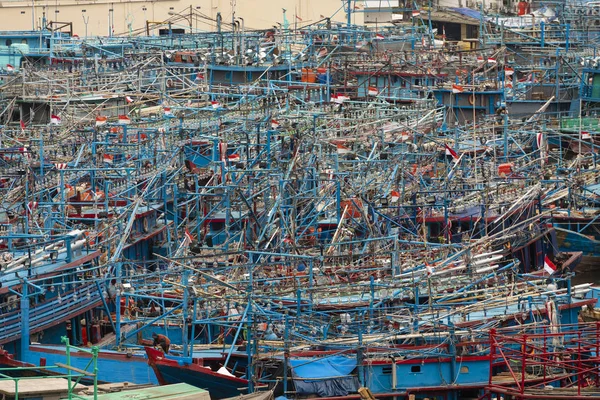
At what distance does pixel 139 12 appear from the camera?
246 ft

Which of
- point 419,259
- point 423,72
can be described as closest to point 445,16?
point 423,72

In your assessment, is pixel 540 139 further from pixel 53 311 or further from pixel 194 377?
pixel 194 377

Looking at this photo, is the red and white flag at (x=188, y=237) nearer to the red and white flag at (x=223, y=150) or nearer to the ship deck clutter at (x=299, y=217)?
the ship deck clutter at (x=299, y=217)

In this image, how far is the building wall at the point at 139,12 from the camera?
2926 inches

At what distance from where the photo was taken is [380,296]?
31.2 meters

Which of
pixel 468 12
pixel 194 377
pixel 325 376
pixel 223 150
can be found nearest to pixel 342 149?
pixel 223 150

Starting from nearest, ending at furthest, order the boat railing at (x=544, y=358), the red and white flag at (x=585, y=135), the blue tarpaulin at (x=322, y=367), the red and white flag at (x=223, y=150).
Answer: the boat railing at (x=544, y=358) → the blue tarpaulin at (x=322, y=367) → the red and white flag at (x=223, y=150) → the red and white flag at (x=585, y=135)

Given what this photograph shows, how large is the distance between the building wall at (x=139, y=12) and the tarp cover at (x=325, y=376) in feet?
154

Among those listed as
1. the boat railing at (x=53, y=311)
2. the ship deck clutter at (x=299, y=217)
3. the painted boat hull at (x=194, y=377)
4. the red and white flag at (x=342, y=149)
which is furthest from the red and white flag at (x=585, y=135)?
the painted boat hull at (x=194, y=377)

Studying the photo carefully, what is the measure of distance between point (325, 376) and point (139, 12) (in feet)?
162

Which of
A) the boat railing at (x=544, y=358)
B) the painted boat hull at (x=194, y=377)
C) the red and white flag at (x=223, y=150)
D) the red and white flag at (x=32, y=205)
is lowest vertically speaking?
the painted boat hull at (x=194, y=377)

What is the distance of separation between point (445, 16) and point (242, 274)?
161 feet

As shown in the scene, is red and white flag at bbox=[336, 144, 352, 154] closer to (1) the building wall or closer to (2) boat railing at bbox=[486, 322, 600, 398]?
(2) boat railing at bbox=[486, 322, 600, 398]

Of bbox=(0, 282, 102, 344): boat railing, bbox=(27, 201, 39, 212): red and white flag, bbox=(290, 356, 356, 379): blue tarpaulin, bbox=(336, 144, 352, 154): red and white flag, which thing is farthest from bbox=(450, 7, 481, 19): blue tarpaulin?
bbox=(290, 356, 356, 379): blue tarpaulin
